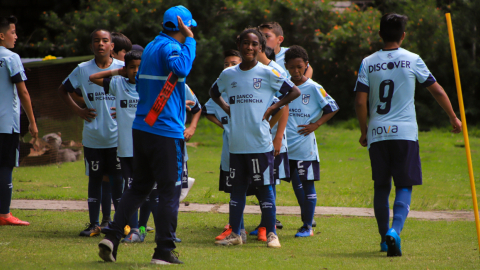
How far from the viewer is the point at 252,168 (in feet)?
15.7

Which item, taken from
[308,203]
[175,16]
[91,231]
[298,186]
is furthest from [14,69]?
[308,203]

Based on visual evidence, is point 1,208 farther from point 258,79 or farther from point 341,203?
point 341,203

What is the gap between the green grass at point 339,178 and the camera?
25.2ft

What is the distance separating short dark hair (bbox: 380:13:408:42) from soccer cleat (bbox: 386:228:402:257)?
66.0 inches

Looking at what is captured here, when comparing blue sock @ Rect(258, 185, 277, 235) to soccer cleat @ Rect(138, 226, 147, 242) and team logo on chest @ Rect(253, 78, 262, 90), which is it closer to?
team logo on chest @ Rect(253, 78, 262, 90)

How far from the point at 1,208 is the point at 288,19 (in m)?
13.7

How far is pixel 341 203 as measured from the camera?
754 cm

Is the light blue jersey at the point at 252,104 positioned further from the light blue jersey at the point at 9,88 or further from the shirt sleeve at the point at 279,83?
the light blue jersey at the point at 9,88

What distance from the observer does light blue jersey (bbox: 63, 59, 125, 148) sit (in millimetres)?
5328

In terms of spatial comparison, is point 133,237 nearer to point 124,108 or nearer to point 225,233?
point 225,233

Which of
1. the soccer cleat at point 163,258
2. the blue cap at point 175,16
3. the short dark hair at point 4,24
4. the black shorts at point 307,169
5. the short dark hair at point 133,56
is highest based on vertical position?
the short dark hair at point 4,24

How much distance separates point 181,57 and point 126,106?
1.51 metres

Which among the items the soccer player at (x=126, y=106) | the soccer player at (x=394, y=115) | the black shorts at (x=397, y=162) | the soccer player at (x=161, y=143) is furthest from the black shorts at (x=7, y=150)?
the black shorts at (x=397, y=162)

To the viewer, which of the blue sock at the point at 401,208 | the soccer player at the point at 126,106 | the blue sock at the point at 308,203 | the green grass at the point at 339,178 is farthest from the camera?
the green grass at the point at 339,178
